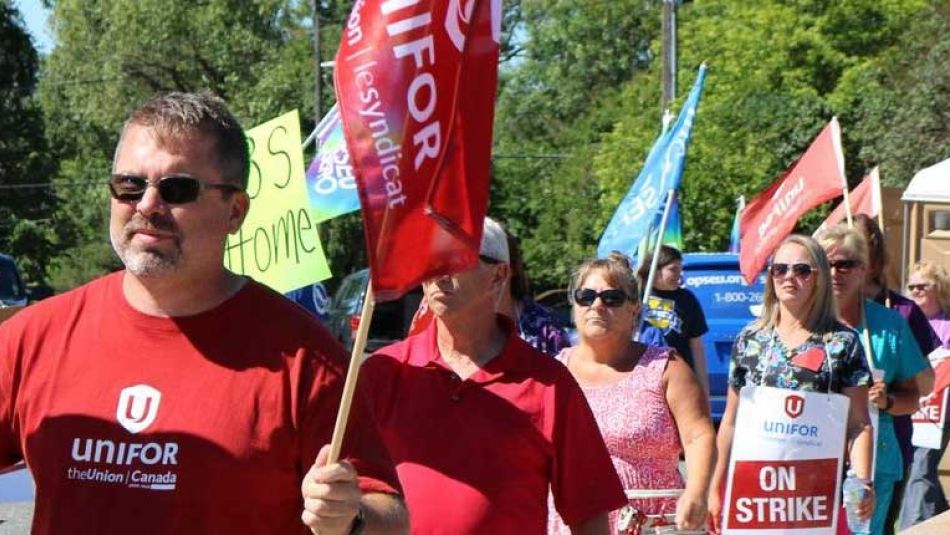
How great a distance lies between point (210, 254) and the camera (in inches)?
130

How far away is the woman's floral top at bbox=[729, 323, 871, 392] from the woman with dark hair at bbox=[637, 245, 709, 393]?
3.31m

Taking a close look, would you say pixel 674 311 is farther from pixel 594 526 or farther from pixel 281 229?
pixel 594 526

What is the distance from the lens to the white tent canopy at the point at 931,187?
11.9m

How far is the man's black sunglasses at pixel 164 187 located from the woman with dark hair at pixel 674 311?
268 inches

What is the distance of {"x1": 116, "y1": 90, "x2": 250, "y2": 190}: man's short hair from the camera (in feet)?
10.8

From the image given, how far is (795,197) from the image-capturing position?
1090 centimetres

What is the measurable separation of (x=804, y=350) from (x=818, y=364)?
0.08 m

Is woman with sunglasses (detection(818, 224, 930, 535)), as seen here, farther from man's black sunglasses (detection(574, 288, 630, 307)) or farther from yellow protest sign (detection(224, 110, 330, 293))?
yellow protest sign (detection(224, 110, 330, 293))

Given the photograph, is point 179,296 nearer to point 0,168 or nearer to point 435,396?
point 435,396

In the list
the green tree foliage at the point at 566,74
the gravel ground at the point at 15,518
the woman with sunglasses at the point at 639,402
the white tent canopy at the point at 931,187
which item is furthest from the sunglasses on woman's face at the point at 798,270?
the green tree foliage at the point at 566,74

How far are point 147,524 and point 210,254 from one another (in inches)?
19.8

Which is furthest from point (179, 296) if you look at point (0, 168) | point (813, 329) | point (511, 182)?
point (511, 182)

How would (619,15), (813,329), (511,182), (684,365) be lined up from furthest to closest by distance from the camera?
(619,15) → (511,182) → (813,329) → (684,365)

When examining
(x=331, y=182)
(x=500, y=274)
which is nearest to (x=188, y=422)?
(x=500, y=274)
